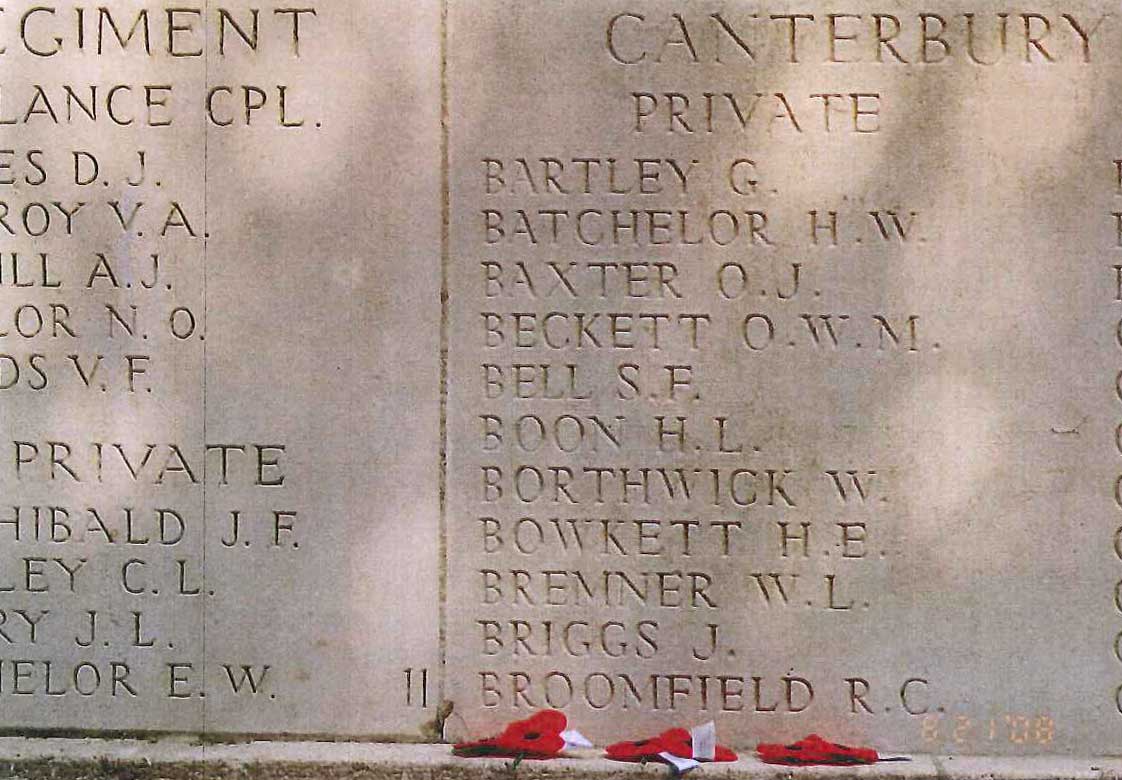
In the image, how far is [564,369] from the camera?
429 cm

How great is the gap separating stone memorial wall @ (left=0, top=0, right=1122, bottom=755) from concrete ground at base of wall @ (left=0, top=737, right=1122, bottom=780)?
105 millimetres

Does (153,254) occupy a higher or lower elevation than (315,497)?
higher

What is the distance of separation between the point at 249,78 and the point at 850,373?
2.41 m

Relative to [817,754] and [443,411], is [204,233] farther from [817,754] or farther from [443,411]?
[817,754]

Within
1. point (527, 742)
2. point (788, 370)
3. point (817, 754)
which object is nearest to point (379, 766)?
point (527, 742)

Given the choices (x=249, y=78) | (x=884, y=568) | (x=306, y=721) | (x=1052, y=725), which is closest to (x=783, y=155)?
(x=884, y=568)

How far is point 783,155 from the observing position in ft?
13.9

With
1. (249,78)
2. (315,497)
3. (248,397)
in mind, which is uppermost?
(249,78)

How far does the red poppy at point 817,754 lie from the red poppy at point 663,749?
139mm

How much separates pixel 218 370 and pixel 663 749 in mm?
2087

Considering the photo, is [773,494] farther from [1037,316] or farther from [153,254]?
[153,254]

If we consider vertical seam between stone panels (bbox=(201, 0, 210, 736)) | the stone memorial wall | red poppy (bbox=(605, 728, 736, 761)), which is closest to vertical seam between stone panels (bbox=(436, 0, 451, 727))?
the stone memorial wall

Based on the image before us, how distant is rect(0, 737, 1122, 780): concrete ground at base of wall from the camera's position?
13.3 feet

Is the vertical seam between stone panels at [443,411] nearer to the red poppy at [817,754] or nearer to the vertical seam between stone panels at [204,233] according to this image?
the vertical seam between stone panels at [204,233]
